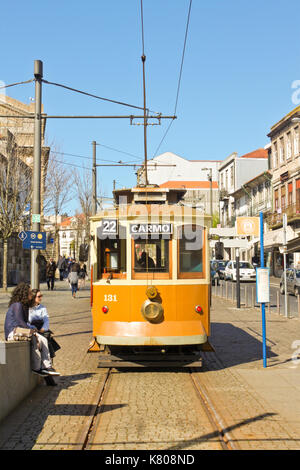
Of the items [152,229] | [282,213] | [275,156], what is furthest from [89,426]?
[275,156]

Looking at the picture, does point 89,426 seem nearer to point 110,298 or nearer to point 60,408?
point 60,408

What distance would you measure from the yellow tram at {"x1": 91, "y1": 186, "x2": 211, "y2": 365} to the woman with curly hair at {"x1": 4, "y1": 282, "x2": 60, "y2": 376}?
1.04 meters

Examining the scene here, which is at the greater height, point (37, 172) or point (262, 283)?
point (37, 172)

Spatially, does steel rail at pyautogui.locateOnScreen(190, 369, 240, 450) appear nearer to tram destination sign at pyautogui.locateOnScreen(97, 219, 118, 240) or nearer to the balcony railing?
tram destination sign at pyautogui.locateOnScreen(97, 219, 118, 240)

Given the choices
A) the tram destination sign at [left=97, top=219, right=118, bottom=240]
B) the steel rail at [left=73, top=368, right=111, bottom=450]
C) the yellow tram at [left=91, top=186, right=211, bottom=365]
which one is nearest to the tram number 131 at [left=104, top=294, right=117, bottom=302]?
the yellow tram at [left=91, top=186, right=211, bottom=365]

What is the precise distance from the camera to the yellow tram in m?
9.05

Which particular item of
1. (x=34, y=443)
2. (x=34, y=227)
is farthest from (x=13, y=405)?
(x=34, y=227)

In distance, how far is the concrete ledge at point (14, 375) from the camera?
21.2 ft

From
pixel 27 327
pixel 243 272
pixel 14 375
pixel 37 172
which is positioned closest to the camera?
pixel 14 375

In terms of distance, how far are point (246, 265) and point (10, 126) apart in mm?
19953

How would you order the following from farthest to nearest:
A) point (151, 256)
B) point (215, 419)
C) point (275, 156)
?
point (275, 156), point (151, 256), point (215, 419)

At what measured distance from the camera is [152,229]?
9.51 m

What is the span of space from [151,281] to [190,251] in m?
0.88

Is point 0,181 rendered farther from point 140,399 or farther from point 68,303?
point 140,399
